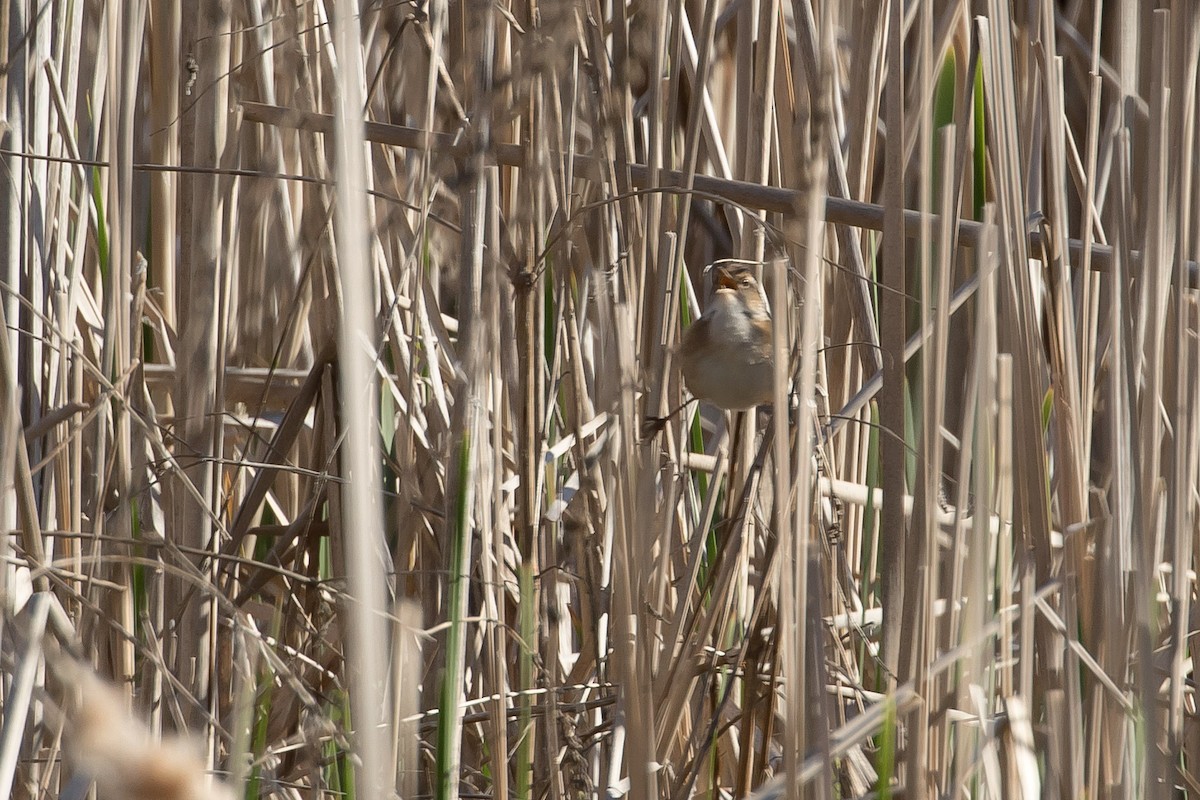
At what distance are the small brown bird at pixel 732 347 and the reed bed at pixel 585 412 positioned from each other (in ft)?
0.20

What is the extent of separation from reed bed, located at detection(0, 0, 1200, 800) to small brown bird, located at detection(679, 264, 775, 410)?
0.20ft

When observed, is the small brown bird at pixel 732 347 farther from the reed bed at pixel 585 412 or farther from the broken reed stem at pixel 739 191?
the broken reed stem at pixel 739 191

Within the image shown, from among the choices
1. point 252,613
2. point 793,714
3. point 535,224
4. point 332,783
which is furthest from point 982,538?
point 252,613

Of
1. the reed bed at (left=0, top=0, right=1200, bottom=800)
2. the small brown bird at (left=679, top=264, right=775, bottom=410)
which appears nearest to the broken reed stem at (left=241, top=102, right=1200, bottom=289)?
the reed bed at (left=0, top=0, right=1200, bottom=800)

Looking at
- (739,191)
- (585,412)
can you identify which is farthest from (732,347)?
(739,191)

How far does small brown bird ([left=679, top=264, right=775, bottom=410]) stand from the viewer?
4.98 feet

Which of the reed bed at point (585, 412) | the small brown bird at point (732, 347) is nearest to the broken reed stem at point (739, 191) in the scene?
the reed bed at point (585, 412)

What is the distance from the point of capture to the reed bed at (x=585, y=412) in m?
0.98

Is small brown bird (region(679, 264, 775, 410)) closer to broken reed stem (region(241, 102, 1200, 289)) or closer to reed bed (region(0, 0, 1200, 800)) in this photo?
reed bed (region(0, 0, 1200, 800))

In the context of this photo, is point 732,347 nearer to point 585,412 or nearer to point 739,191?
point 585,412

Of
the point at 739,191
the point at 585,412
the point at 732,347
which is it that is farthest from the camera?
the point at 732,347

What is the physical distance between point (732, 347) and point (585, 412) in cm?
27

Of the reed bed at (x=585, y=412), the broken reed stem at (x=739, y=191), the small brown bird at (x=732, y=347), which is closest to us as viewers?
the reed bed at (x=585, y=412)

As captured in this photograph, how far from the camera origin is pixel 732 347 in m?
1.59
